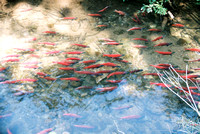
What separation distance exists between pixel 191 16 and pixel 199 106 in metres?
3.57

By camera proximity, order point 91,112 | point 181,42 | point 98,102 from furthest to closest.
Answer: point 181,42, point 98,102, point 91,112

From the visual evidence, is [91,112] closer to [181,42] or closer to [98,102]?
[98,102]

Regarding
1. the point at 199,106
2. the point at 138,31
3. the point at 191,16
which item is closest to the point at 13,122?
the point at 199,106

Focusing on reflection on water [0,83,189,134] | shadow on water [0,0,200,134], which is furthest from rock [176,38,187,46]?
reflection on water [0,83,189,134]

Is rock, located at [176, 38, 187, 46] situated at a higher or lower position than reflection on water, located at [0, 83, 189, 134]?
higher

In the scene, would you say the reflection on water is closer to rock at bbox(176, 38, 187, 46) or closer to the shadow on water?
the shadow on water

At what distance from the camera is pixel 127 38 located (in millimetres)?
5332

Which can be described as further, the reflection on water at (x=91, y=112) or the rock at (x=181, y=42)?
the rock at (x=181, y=42)

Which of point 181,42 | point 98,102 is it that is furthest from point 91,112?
point 181,42

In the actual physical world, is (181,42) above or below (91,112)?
above

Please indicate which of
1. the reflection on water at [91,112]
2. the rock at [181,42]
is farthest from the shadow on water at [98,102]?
the rock at [181,42]

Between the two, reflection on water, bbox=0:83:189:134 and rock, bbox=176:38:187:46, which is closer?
reflection on water, bbox=0:83:189:134

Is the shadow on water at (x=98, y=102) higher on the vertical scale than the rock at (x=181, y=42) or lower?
lower

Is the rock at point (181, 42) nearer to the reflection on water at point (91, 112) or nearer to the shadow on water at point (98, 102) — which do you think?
the shadow on water at point (98, 102)
